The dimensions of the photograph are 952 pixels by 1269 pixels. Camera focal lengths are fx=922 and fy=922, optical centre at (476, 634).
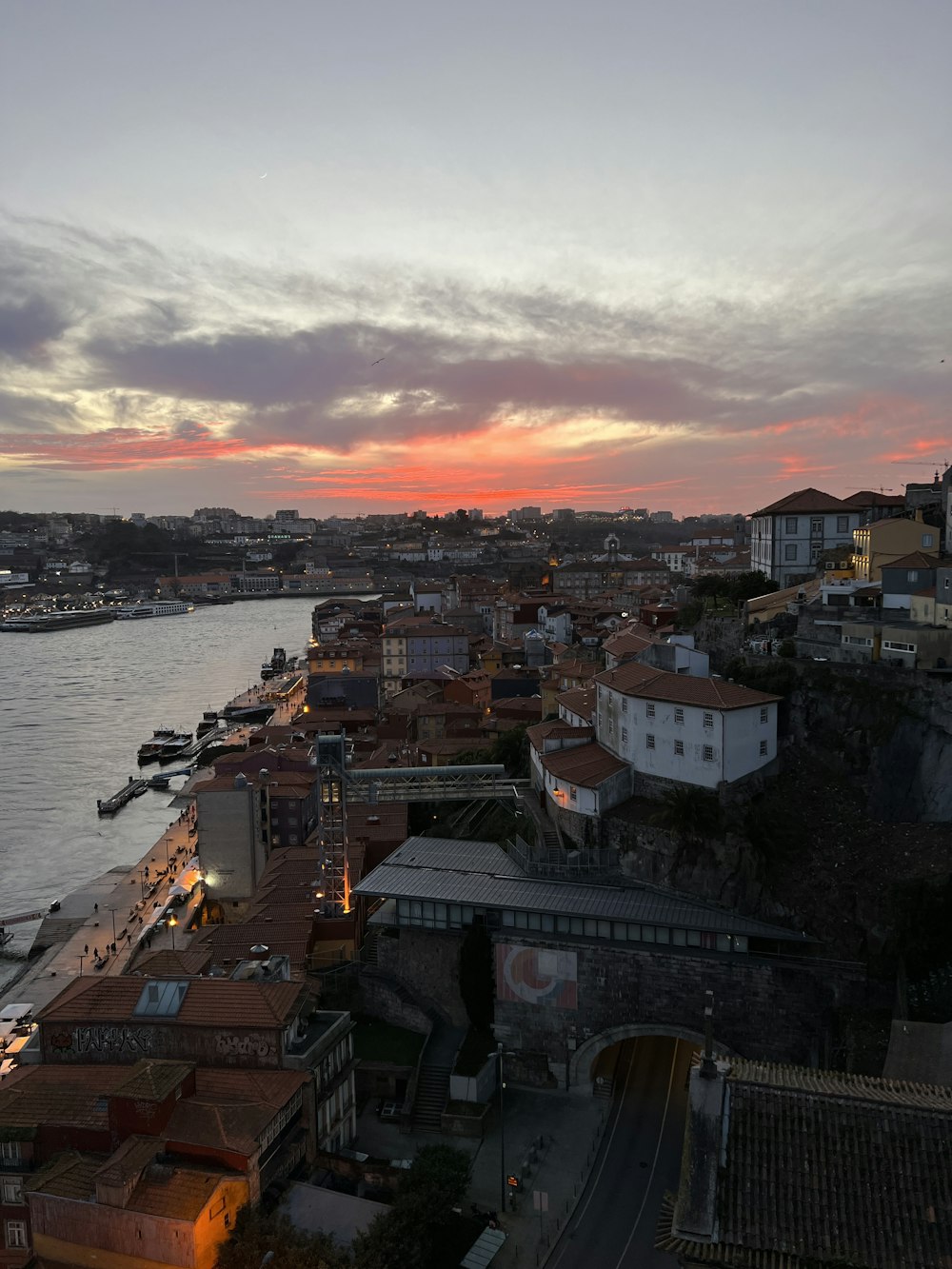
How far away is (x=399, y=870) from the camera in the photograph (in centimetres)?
1870

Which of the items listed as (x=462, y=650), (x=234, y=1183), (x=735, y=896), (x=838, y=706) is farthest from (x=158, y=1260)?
(x=462, y=650)

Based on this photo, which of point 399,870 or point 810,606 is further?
point 810,606

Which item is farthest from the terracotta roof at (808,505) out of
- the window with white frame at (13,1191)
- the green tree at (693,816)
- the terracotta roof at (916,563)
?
the window with white frame at (13,1191)

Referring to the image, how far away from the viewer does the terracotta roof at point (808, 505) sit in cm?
2877

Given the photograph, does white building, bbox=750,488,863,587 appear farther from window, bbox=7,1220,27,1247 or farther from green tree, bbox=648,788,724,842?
window, bbox=7,1220,27,1247

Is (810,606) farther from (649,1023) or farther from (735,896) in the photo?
(649,1023)

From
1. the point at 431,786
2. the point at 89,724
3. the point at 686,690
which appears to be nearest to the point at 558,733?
the point at 431,786

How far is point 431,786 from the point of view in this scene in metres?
23.2

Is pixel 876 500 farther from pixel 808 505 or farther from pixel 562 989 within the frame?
pixel 562 989

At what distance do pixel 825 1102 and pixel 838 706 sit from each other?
10727mm

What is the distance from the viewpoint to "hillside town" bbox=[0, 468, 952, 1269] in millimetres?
9188

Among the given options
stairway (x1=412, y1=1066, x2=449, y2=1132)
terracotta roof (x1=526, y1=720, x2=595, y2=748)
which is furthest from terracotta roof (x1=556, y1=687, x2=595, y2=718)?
stairway (x1=412, y1=1066, x2=449, y2=1132)

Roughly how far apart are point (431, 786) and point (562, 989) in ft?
26.0

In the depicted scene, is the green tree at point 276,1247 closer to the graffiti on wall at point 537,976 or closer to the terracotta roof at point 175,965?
the terracotta roof at point 175,965
